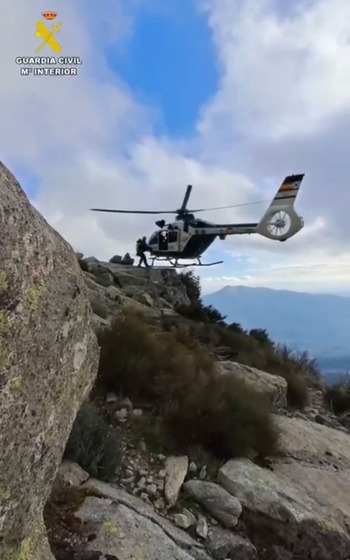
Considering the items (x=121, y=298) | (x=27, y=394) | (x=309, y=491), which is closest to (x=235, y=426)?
(x=309, y=491)

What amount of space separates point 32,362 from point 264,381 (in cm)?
759

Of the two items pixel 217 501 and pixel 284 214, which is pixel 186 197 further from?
pixel 217 501

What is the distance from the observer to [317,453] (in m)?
7.07

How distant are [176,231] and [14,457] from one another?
22.8 meters

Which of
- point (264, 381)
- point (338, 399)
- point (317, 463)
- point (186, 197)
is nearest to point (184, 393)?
point (317, 463)

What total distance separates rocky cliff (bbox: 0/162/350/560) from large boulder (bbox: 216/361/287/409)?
0.99 meters

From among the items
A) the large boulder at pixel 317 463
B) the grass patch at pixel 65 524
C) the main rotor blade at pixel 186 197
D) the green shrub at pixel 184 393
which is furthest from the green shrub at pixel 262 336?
the grass patch at pixel 65 524

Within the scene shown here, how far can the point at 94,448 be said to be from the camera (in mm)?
4504

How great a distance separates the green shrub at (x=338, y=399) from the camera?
1161 centimetres

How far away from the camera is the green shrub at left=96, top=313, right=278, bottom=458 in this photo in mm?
5801

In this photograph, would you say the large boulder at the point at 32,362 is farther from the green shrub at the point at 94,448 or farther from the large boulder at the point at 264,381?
the large boulder at the point at 264,381

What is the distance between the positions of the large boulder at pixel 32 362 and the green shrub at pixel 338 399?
10035 mm

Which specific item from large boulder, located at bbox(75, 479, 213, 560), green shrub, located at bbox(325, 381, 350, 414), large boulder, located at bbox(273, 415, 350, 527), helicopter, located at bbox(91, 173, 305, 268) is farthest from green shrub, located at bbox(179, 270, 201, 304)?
large boulder, located at bbox(75, 479, 213, 560)

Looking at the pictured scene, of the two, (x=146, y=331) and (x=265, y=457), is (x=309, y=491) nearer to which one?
A: (x=265, y=457)
